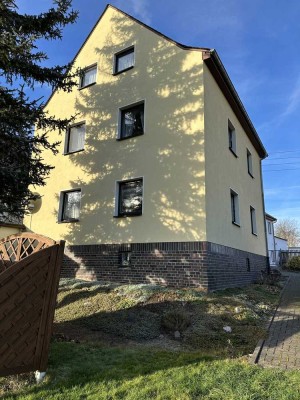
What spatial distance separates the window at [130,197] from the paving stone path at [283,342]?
524 cm

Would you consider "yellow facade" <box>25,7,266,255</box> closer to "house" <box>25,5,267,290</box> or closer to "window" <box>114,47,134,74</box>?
"house" <box>25,5,267,290</box>

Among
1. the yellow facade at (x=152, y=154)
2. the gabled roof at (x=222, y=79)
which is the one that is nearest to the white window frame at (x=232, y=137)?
the yellow facade at (x=152, y=154)

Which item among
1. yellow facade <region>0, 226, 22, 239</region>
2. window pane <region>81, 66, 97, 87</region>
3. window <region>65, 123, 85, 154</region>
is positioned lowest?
yellow facade <region>0, 226, 22, 239</region>

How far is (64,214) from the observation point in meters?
13.2

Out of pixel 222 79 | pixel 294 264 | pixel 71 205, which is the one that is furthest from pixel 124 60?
pixel 294 264

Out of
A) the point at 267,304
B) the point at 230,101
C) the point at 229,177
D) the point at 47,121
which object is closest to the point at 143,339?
the point at 267,304

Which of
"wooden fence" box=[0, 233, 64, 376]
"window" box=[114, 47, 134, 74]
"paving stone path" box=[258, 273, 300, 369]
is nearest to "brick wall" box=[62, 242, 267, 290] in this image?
"paving stone path" box=[258, 273, 300, 369]

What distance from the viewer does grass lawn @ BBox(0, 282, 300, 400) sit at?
3572 millimetres

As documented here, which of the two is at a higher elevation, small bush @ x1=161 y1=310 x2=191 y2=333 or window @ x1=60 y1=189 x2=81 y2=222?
window @ x1=60 y1=189 x2=81 y2=222

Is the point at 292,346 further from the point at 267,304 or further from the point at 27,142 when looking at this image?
the point at 27,142

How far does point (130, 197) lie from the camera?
1133 cm

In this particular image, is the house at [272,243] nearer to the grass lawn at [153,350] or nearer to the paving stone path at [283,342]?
the paving stone path at [283,342]

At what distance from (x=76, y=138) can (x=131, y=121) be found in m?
2.86

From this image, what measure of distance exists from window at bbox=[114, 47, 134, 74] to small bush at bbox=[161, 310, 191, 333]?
9753mm
